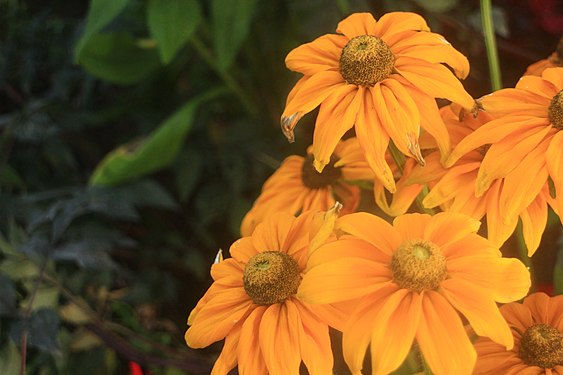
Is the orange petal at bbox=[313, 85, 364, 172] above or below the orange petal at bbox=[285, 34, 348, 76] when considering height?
below

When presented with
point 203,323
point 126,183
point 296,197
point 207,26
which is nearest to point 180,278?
point 126,183

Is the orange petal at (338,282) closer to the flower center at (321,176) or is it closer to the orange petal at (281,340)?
the orange petal at (281,340)

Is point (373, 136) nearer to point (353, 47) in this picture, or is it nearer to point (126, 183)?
point (353, 47)

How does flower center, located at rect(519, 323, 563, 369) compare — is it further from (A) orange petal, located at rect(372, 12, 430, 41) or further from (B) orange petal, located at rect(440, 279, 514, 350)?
(A) orange petal, located at rect(372, 12, 430, 41)

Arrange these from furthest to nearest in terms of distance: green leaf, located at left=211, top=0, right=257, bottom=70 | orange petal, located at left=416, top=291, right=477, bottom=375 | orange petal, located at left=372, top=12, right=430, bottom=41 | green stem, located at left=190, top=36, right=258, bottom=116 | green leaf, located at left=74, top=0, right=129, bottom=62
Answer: green stem, located at left=190, top=36, right=258, bottom=116, green leaf, located at left=211, top=0, right=257, bottom=70, green leaf, located at left=74, top=0, right=129, bottom=62, orange petal, located at left=372, top=12, right=430, bottom=41, orange petal, located at left=416, top=291, right=477, bottom=375

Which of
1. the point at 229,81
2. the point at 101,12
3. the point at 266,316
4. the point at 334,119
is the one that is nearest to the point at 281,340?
the point at 266,316

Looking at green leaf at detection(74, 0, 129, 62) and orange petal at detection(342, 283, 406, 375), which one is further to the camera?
green leaf at detection(74, 0, 129, 62)

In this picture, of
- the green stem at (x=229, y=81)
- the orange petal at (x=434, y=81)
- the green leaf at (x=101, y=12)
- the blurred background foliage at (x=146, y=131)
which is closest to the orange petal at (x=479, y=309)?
the orange petal at (x=434, y=81)

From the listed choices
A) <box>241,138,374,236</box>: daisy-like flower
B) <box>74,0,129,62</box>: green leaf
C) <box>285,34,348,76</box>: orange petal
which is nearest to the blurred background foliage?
<box>74,0,129,62</box>: green leaf
